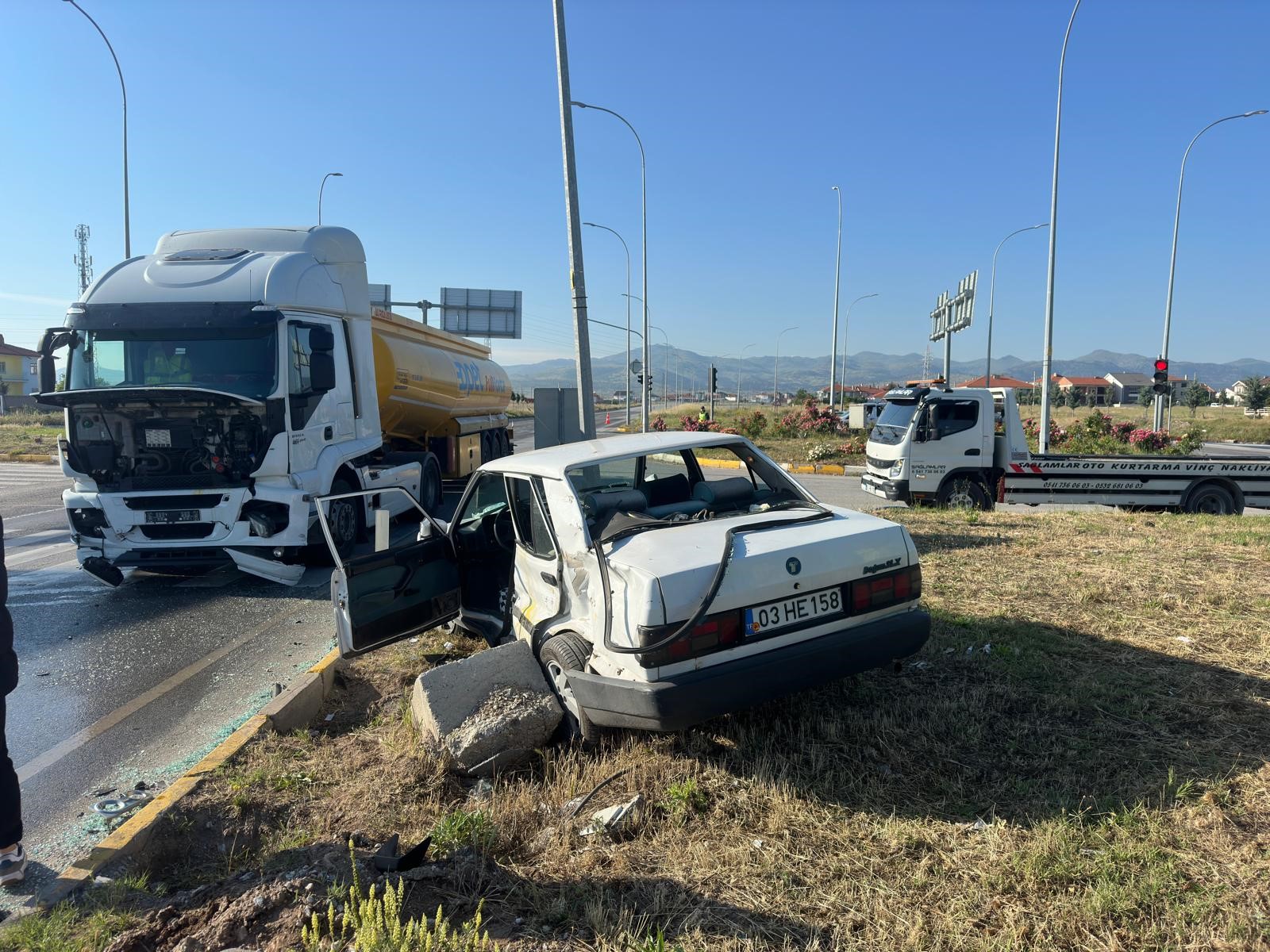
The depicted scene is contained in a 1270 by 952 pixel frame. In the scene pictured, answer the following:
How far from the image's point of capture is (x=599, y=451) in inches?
184

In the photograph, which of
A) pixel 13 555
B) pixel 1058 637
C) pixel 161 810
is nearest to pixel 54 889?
pixel 161 810

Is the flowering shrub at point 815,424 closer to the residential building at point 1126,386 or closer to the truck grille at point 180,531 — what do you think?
the truck grille at point 180,531

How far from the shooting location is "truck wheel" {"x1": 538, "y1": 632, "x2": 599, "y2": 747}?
151 inches

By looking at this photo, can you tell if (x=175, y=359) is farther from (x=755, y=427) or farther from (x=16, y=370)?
(x=16, y=370)

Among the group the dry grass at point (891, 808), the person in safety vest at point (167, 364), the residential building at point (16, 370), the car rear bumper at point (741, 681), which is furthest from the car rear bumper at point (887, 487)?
the residential building at point (16, 370)

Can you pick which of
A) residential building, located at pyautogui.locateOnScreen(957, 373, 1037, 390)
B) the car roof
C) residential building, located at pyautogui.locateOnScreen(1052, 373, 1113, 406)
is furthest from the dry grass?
residential building, located at pyautogui.locateOnScreen(1052, 373, 1113, 406)

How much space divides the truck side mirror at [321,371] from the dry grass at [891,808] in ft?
13.6

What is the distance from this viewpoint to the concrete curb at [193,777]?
3.09 m

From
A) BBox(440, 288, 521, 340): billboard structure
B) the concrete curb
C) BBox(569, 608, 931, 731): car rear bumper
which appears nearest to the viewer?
the concrete curb

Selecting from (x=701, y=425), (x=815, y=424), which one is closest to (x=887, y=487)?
(x=815, y=424)

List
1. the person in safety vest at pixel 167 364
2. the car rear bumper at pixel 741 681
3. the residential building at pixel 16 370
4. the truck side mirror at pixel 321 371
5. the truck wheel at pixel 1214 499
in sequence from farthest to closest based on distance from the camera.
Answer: the residential building at pixel 16 370
the truck wheel at pixel 1214 499
the truck side mirror at pixel 321 371
the person in safety vest at pixel 167 364
the car rear bumper at pixel 741 681

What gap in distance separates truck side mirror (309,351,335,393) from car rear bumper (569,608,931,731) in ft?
19.7

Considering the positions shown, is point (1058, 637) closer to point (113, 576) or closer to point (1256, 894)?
point (1256, 894)

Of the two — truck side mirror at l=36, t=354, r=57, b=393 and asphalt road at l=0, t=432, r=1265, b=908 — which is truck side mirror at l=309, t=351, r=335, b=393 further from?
truck side mirror at l=36, t=354, r=57, b=393
